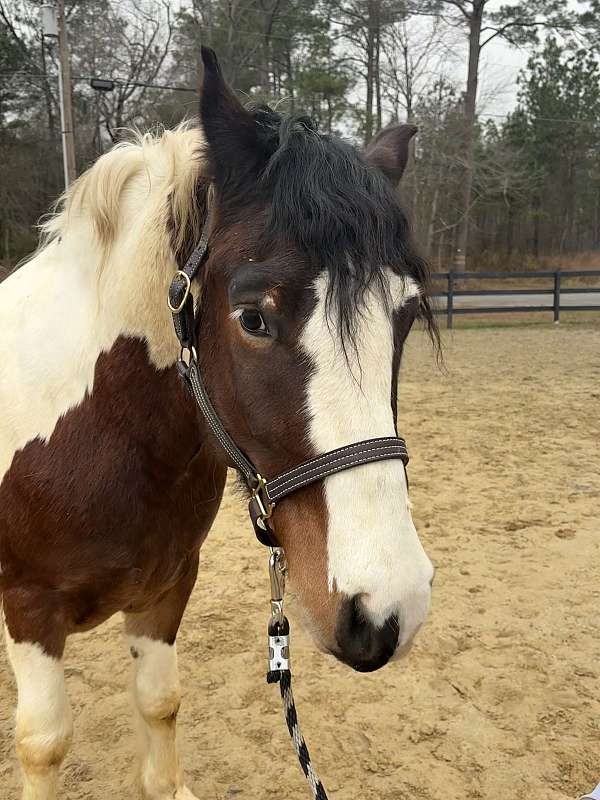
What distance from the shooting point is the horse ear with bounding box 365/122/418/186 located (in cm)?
172

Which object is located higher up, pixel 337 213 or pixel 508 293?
pixel 337 213

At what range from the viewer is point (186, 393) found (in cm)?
167

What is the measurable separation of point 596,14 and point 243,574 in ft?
91.3

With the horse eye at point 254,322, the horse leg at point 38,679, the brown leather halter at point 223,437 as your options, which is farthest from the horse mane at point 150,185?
the horse leg at point 38,679

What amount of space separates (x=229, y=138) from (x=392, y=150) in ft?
1.91

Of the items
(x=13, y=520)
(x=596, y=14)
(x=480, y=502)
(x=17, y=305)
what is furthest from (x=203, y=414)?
(x=596, y=14)

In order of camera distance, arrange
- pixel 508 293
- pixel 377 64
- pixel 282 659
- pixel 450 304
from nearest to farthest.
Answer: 1. pixel 282 659
2. pixel 450 304
3. pixel 508 293
4. pixel 377 64

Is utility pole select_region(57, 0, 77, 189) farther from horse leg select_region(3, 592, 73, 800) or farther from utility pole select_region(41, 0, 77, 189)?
horse leg select_region(3, 592, 73, 800)

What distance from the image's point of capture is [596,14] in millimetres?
23375

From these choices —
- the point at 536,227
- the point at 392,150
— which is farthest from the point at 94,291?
the point at 536,227

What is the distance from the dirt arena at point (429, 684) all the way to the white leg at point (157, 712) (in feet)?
0.58

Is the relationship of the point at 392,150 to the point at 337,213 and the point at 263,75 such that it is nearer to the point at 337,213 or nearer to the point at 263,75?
the point at 337,213

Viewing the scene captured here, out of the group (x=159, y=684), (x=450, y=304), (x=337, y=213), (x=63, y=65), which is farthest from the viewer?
(x=450, y=304)

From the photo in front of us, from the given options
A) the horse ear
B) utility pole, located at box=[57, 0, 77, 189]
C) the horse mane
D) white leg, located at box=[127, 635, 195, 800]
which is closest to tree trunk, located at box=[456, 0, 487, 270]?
utility pole, located at box=[57, 0, 77, 189]
